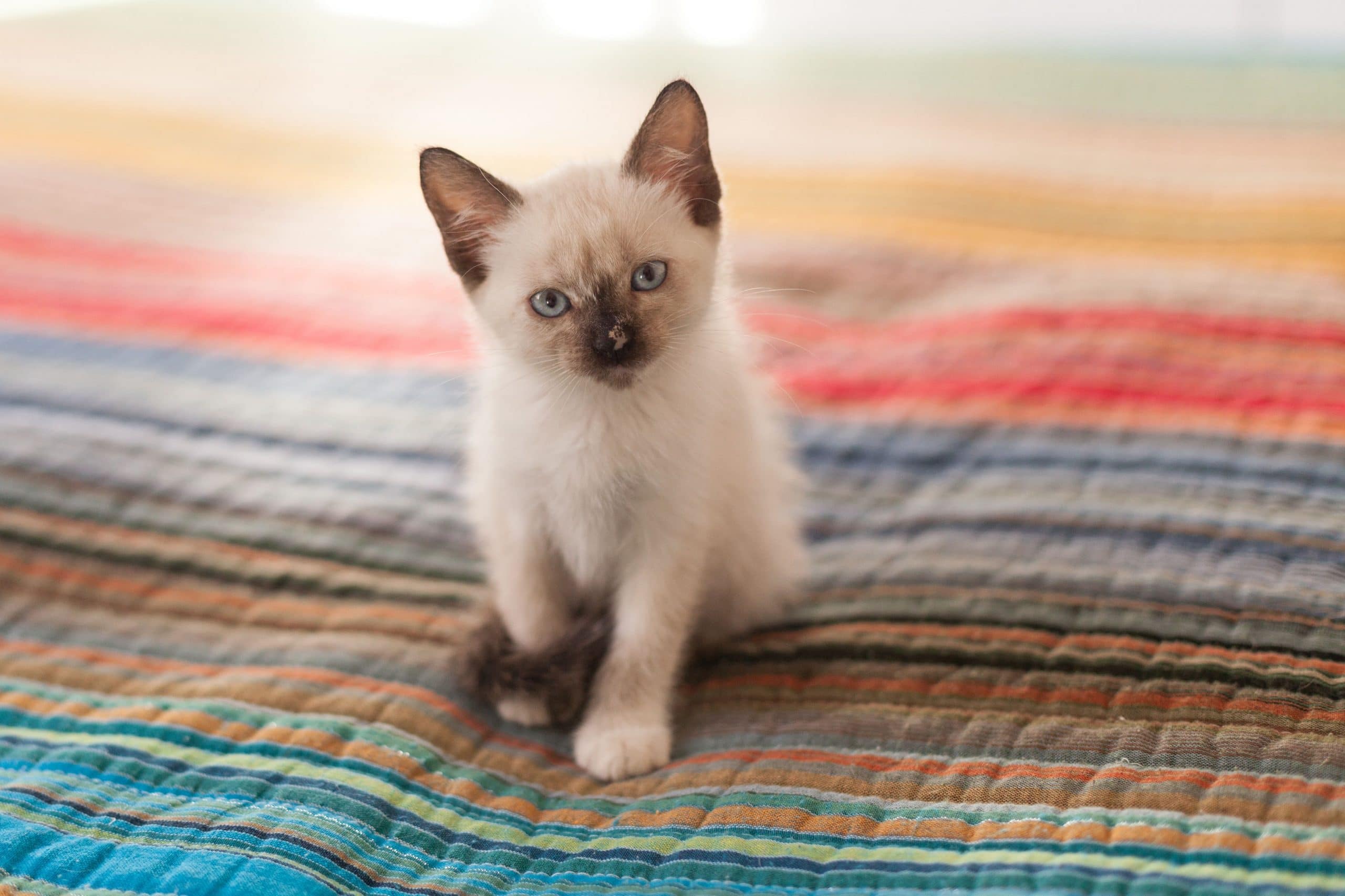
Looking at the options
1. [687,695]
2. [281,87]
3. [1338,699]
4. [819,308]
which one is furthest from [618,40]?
[1338,699]

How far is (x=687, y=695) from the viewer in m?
1.36

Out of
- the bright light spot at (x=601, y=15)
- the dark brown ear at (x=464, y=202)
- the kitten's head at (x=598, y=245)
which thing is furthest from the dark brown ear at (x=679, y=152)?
the bright light spot at (x=601, y=15)

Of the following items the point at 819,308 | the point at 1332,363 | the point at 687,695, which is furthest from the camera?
the point at 819,308

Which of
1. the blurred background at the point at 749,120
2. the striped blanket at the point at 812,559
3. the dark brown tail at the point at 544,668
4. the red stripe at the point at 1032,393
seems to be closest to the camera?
the striped blanket at the point at 812,559

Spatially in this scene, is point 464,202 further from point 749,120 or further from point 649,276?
point 749,120

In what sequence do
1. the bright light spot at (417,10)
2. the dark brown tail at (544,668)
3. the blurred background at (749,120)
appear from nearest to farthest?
the dark brown tail at (544,668) < the blurred background at (749,120) < the bright light spot at (417,10)

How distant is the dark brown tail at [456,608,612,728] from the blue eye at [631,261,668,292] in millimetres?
416

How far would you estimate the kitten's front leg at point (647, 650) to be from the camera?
4.12 ft

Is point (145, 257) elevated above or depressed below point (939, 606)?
above

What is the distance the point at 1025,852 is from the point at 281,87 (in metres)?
2.99

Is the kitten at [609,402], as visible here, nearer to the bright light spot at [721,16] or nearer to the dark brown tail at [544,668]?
the dark brown tail at [544,668]

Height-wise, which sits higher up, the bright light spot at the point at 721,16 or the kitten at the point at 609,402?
the bright light spot at the point at 721,16

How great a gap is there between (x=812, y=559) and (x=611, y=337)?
1.87 feet

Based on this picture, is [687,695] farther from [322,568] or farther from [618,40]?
[618,40]
